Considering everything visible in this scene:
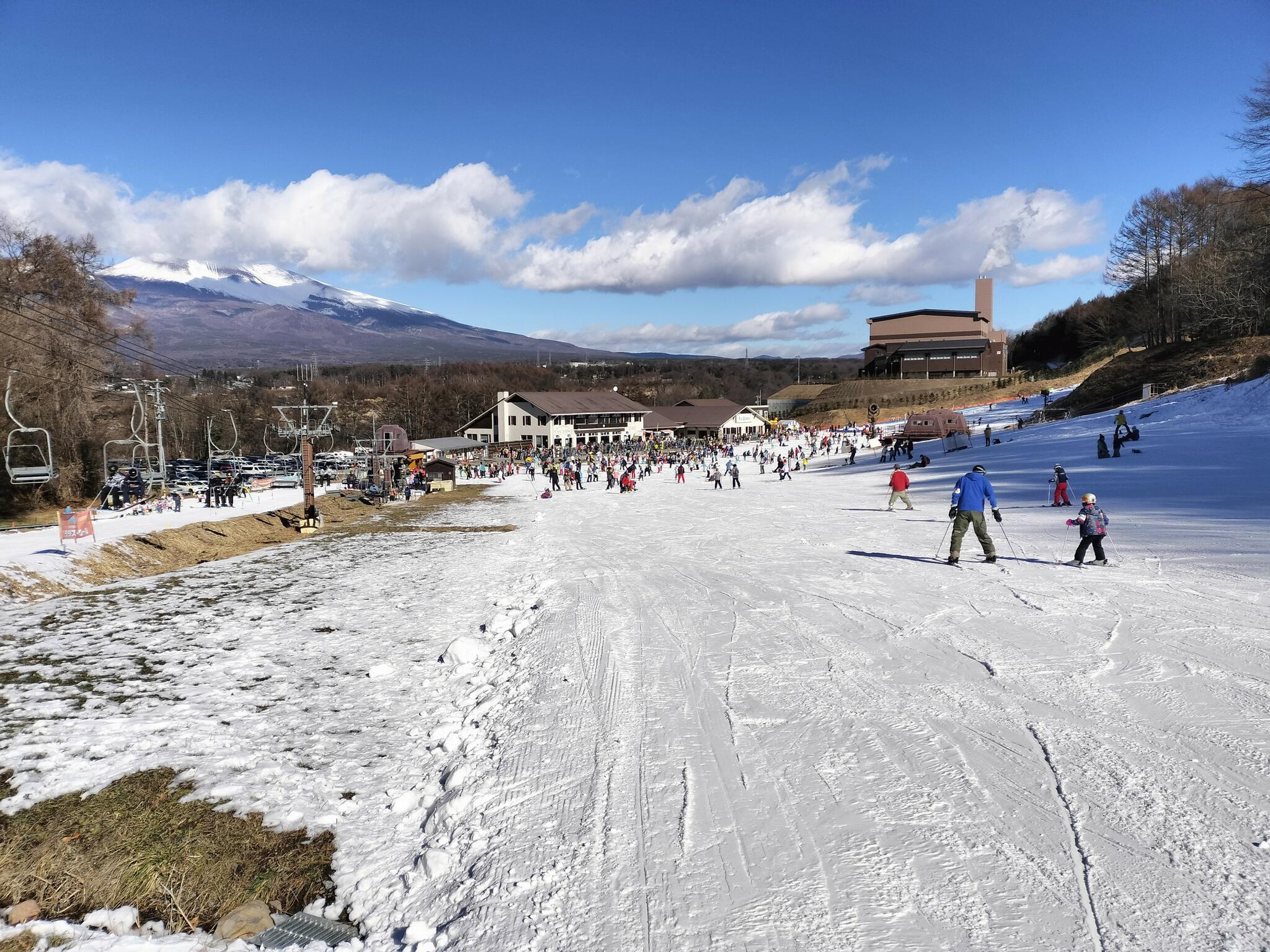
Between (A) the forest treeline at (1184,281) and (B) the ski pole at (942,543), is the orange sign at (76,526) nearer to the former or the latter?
(B) the ski pole at (942,543)

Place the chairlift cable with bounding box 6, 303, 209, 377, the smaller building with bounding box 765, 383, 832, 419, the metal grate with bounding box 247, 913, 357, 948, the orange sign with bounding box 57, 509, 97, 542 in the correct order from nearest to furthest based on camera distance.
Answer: the metal grate with bounding box 247, 913, 357, 948 → the orange sign with bounding box 57, 509, 97, 542 → the chairlift cable with bounding box 6, 303, 209, 377 → the smaller building with bounding box 765, 383, 832, 419

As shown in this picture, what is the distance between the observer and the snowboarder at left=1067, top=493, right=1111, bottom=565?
10.1 m

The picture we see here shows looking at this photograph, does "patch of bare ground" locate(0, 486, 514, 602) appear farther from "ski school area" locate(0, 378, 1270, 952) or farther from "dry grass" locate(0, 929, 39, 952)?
"dry grass" locate(0, 929, 39, 952)

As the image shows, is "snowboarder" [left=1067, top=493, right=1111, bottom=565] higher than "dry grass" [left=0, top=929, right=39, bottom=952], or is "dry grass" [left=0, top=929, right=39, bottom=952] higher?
"snowboarder" [left=1067, top=493, right=1111, bottom=565]

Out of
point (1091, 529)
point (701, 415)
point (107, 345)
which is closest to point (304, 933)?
point (1091, 529)

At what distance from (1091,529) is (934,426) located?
106 feet

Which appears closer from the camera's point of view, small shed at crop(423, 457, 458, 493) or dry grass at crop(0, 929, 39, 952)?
dry grass at crop(0, 929, 39, 952)

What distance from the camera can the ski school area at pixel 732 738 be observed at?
11.4ft

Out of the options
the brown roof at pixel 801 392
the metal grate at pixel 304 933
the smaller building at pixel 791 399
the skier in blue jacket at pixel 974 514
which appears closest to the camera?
the metal grate at pixel 304 933

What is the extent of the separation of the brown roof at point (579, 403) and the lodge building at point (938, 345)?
30.7 m

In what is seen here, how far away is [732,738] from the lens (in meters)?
5.26

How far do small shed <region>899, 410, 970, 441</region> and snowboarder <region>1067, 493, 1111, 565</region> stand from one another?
31.3 m

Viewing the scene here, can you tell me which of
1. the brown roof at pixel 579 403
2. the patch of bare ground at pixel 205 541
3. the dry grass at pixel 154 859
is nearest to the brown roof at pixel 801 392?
the brown roof at pixel 579 403

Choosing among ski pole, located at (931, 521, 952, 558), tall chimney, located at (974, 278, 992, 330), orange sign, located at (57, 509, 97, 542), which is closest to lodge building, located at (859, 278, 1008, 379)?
tall chimney, located at (974, 278, 992, 330)
